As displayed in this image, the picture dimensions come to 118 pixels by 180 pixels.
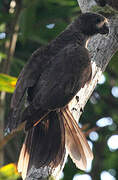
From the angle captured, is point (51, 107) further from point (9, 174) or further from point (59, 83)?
point (9, 174)

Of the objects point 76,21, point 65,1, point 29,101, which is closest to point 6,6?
point 65,1

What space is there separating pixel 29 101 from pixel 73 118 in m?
0.49

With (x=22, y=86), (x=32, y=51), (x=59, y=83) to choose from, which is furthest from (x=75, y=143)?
(x=32, y=51)

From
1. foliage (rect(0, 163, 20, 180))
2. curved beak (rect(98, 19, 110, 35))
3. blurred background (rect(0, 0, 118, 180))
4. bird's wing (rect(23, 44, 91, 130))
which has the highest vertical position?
foliage (rect(0, 163, 20, 180))

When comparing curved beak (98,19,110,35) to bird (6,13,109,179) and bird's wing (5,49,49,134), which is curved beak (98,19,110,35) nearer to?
bird (6,13,109,179)

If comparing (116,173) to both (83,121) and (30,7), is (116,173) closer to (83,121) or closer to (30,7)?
(83,121)

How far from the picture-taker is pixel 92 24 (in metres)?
4.40

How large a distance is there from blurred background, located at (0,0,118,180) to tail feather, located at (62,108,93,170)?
1.39ft

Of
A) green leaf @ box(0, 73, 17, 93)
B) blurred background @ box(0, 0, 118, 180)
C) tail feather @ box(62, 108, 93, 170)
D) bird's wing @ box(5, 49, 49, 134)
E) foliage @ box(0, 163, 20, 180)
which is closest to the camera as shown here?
foliage @ box(0, 163, 20, 180)

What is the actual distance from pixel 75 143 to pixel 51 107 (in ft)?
1.31

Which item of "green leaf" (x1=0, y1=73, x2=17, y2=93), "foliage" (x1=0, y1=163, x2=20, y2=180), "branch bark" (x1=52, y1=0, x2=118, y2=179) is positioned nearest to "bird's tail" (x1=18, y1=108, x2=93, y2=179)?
"branch bark" (x1=52, y1=0, x2=118, y2=179)

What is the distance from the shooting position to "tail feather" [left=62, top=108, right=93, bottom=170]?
3725 mm

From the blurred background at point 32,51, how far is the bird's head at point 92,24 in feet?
1.13

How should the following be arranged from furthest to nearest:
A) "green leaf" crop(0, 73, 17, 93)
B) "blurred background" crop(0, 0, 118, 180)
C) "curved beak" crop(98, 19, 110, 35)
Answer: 1. "blurred background" crop(0, 0, 118, 180)
2. "curved beak" crop(98, 19, 110, 35)
3. "green leaf" crop(0, 73, 17, 93)
